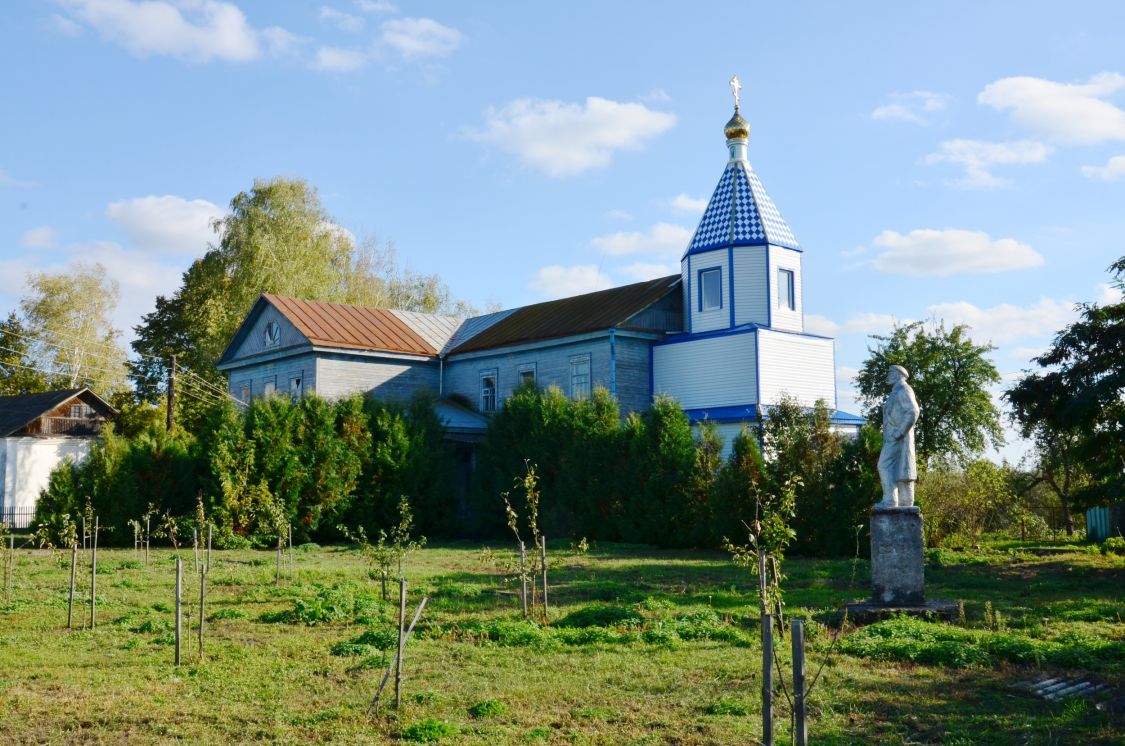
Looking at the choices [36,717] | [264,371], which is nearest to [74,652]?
[36,717]

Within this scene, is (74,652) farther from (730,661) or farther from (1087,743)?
(1087,743)

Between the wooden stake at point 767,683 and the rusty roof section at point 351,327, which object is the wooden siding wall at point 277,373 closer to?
the rusty roof section at point 351,327

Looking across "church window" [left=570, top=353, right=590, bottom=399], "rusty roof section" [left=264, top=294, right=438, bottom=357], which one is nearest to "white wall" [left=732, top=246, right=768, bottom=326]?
"church window" [left=570, top=353, right=590, bottom=399]

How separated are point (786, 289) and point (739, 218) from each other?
8.40 feet

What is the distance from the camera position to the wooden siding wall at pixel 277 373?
34.8 m

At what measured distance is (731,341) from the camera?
29.8 meters

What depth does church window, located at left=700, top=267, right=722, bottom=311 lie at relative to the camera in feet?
102

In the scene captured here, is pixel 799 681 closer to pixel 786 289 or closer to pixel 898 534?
pixel 898 534

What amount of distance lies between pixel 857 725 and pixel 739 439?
16.5 metres

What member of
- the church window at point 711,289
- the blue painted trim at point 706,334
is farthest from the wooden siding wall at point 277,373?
the church window at point 711,289

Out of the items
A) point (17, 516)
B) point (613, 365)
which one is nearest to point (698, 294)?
point (613, 365)

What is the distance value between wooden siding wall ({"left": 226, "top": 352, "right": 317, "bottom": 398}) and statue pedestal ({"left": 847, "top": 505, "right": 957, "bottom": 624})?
22829mm

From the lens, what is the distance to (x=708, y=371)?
30.4 metres

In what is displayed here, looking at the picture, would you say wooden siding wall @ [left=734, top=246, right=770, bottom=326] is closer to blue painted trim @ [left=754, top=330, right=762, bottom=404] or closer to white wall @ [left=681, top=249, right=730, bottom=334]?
white wall @ [left=681, top=249, right=730, bottom=334]
